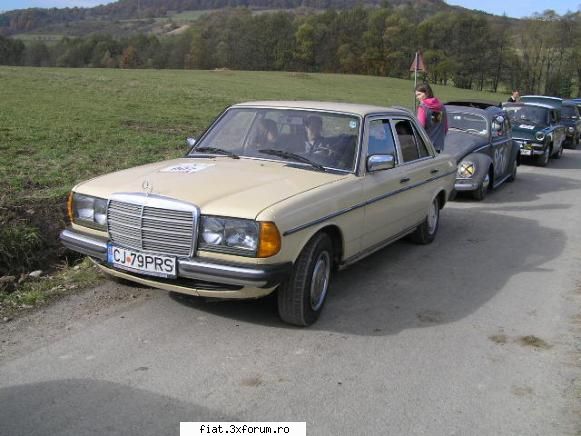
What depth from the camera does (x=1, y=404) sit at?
3.43 m

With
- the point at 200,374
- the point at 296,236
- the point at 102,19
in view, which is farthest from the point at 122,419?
the point at 102,19

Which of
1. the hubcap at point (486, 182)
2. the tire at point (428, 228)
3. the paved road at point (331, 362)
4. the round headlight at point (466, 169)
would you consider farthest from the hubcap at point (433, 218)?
the hubcap at point (486, 182)

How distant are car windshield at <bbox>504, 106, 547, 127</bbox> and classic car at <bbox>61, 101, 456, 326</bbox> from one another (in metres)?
11.6

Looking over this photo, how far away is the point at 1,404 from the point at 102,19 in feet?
491

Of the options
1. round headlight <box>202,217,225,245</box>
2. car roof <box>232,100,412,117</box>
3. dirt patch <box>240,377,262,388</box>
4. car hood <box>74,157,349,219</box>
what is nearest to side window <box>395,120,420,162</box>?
car roof <box>232,100,412,117</box>

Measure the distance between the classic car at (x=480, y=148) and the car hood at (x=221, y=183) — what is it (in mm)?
5909

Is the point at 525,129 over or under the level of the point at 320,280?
over

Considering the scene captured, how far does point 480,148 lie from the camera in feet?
36.0

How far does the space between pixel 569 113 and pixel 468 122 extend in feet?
44.8

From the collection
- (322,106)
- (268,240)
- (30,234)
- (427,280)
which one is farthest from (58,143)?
(268,240)

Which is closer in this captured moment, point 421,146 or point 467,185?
point 421,146

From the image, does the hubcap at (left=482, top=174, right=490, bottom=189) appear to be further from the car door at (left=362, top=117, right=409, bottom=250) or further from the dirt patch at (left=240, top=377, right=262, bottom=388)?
the dirt patch at (left=240, top=377, right=262, bottom=388)

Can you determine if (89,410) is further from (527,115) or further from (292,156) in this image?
(527,115)

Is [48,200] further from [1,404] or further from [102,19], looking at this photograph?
[102,19]
